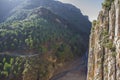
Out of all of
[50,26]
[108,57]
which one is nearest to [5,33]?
[50,26]

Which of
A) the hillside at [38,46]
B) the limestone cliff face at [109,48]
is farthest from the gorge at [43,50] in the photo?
the limestone cliff face at [109,48]

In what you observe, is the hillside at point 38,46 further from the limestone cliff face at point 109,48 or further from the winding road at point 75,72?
the limestone cliff face at point 109,48

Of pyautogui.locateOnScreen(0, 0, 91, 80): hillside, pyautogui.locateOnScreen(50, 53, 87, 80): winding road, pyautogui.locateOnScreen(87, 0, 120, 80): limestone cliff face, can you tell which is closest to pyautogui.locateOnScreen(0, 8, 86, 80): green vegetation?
pyautogui.locateOnScreen(0, 0, 91, 80): hillside

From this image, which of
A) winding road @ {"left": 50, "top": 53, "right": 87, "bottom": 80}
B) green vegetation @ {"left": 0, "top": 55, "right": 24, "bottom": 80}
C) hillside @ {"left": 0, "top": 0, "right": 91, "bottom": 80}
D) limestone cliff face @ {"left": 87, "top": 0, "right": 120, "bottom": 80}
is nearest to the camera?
limestone cliff face @ {"left": 87, "top": 0, "right": 120, "bottom": 80}

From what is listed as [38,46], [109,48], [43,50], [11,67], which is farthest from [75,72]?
[109,48]

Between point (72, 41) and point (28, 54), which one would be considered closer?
point (28, 54)

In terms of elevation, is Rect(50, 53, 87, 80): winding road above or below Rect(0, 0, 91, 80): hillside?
below

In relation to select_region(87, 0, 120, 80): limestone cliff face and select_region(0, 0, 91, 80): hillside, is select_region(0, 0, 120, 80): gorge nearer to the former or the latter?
select_region(0, 0, 91, 80): hillside

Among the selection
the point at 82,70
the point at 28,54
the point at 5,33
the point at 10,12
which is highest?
the point at 10,12

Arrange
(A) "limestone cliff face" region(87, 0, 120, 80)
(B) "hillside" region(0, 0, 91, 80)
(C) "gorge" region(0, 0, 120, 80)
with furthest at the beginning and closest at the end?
(C) "gorge" region(0, 0, 120, 80), (B) "hillside" region(0, 0, 91, 80), (A) "limestone cliff face" region(87, 0, 120, 80)

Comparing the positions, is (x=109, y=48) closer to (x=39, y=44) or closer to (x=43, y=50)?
(x=43, y=50)

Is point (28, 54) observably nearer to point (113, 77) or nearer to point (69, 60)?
point (69, 60)
